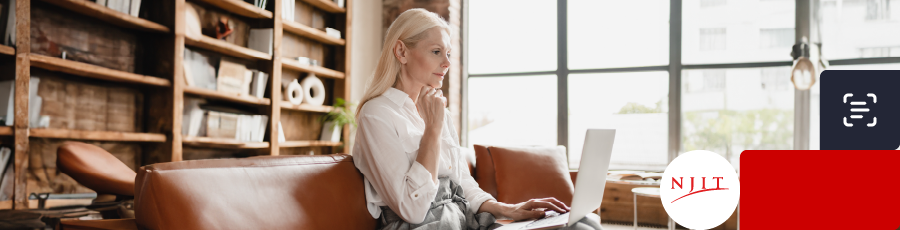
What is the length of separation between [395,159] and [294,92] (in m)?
2.70

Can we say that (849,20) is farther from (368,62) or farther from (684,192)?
(368,62)

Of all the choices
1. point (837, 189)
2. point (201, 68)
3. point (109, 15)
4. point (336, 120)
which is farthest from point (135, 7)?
point (837, 189)

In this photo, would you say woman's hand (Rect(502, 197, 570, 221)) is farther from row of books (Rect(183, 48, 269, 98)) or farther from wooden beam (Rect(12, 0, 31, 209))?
row of books (Rect(183, 48, 269, 98))

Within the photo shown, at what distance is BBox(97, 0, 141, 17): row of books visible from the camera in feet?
8.23

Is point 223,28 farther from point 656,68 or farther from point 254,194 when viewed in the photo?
point 656,68

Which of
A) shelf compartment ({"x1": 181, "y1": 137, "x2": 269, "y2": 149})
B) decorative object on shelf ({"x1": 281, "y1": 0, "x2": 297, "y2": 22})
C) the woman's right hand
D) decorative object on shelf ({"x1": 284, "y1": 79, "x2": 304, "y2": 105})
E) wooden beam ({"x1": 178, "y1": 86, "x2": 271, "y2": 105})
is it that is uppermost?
decorative object on shelf ({"x1": 281, "y1": 0, "x2": 297, "y2": 22})

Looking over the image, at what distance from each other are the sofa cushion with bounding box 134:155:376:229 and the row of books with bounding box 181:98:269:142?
1.93 m

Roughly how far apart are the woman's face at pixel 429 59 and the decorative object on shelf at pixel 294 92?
7.80ft

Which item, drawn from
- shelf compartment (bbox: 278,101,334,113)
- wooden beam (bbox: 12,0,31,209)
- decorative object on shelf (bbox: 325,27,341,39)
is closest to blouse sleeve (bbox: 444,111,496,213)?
wooden beam (bbox: 12,0,31,209)

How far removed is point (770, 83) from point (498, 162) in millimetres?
2489

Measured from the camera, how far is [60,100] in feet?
8.16

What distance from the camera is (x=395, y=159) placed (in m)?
1.35

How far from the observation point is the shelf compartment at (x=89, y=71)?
2.24 m

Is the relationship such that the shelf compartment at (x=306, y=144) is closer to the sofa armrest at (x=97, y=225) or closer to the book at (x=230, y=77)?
the book at (x=230, y=77)
